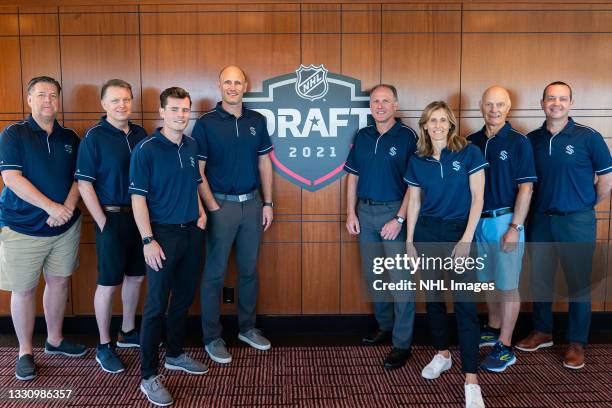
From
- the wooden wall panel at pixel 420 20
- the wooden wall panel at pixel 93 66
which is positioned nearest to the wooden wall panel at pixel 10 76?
the wooden wall panel at pixel 93 66

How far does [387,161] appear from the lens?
3541 millimetres

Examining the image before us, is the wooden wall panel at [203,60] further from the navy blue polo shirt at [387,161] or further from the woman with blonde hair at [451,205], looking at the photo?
the woman with blonde hair at [451,205]

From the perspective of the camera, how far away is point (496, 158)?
3385 millimetres

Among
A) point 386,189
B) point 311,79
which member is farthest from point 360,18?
point 386,189

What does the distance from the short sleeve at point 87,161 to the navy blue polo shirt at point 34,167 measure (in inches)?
7.5

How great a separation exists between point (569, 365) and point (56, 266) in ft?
12.4

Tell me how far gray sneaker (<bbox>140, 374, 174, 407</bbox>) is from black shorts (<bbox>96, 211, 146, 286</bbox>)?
0.79 meters

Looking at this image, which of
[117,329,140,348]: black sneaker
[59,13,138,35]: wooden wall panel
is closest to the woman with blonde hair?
[117,329,140,348]: black sneaker

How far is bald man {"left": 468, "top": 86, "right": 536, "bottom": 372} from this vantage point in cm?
336

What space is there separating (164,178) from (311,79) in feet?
5.51

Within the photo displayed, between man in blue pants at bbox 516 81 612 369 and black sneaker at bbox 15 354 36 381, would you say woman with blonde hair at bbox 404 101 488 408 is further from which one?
black sneaker at bbox 15 354 36 381

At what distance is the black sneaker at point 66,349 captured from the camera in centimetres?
360

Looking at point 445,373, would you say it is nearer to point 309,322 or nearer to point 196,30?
point 309,322

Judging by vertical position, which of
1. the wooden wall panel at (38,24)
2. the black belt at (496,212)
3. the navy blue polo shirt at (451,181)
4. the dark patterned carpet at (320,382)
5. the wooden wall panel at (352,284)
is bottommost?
the dark patterned carpet at (320,382)
